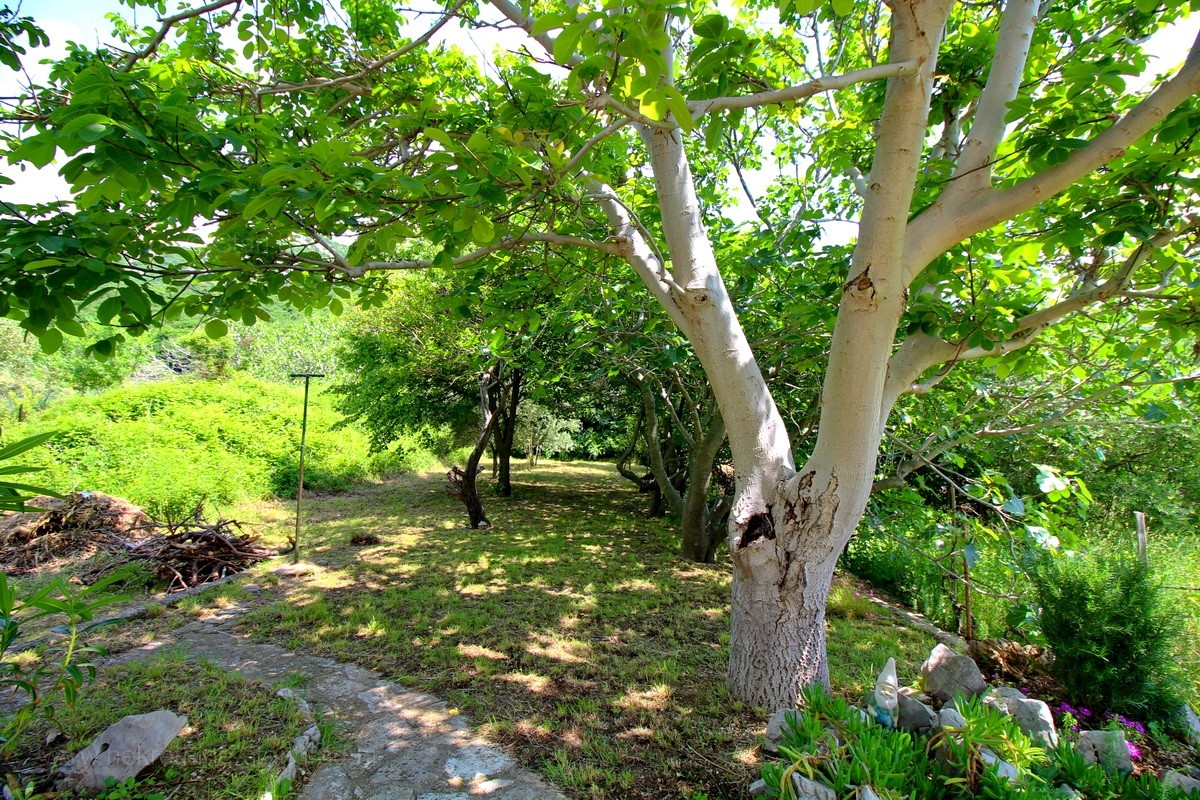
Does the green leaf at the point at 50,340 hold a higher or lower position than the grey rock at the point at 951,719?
higher

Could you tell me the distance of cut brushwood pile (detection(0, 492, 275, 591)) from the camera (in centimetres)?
529

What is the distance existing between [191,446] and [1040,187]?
11638 millimetres

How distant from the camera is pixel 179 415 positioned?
31.8ft

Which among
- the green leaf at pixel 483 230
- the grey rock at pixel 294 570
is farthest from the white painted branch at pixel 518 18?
the grey rock at pixel 294 570

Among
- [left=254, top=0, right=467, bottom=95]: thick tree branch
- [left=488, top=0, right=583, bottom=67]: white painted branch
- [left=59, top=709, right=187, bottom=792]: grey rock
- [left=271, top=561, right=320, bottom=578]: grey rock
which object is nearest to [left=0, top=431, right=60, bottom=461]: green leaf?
[left=59, top=709, right=187, bottom=792]: grey rock

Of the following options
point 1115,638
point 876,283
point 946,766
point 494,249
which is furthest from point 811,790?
point 1115,638

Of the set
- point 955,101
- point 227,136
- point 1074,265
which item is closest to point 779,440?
point 1074,265

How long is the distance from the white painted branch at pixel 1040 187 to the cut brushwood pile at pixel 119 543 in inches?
256

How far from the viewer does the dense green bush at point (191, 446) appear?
7508mm

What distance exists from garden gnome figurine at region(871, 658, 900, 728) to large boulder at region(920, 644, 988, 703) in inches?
16.8

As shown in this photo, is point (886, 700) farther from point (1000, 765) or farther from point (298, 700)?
point (298, 700)

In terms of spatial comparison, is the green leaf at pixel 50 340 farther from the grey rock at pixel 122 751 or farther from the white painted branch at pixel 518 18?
the white painted branch at pixel 518 18

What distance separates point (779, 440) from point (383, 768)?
8.07 ft

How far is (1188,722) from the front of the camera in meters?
2.71
